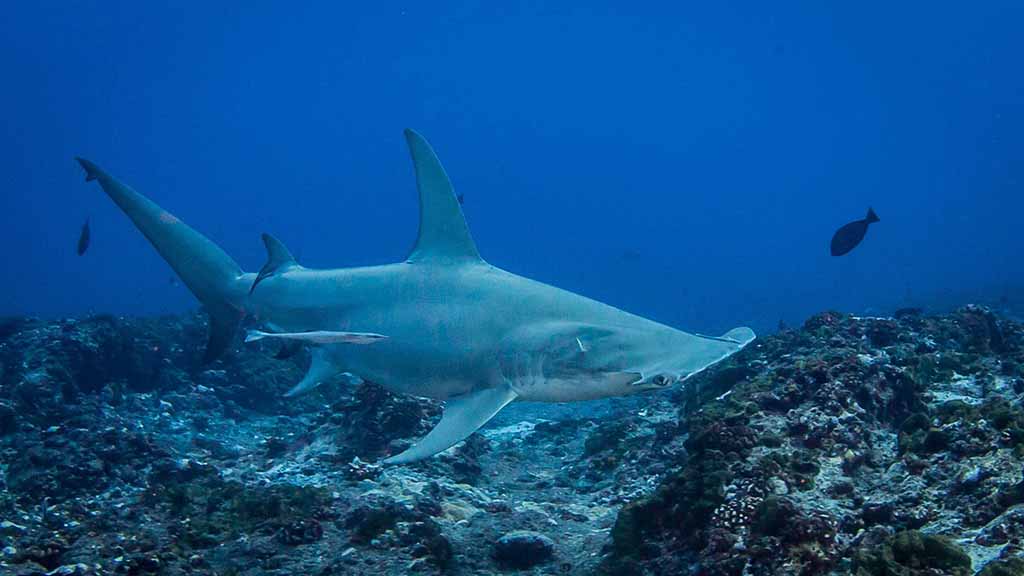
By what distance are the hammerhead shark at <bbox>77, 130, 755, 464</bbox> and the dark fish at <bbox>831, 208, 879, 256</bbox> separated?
7.35 meters

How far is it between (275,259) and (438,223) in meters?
2.00

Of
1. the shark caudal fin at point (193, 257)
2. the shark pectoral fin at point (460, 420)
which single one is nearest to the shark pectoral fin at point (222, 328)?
the shark caudal fin at point (193, 257)

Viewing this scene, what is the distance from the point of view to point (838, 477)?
4.09 m

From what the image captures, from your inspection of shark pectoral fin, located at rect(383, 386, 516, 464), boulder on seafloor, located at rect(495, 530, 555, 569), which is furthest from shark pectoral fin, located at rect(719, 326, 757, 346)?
boulder on seafloor, located at rect(495, 530, 555, 569)

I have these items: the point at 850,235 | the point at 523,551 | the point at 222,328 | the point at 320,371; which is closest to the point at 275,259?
the point at 222,328

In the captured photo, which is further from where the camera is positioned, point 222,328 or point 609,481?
point 609,481

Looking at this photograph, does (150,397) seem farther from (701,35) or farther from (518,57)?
(518,57)

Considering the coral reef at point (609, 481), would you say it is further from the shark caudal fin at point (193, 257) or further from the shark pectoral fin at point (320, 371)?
the shark caudal fin at point (193, 257)

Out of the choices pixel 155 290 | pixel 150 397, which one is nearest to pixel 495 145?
pixel 155 290

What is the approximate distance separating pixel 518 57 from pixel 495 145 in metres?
27.6

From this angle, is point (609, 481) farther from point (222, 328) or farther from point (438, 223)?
point (222, 328)

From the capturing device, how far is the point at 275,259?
6.34 metres

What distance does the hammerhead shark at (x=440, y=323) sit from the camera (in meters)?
4.16

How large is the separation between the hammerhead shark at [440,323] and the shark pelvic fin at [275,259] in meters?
0.01
